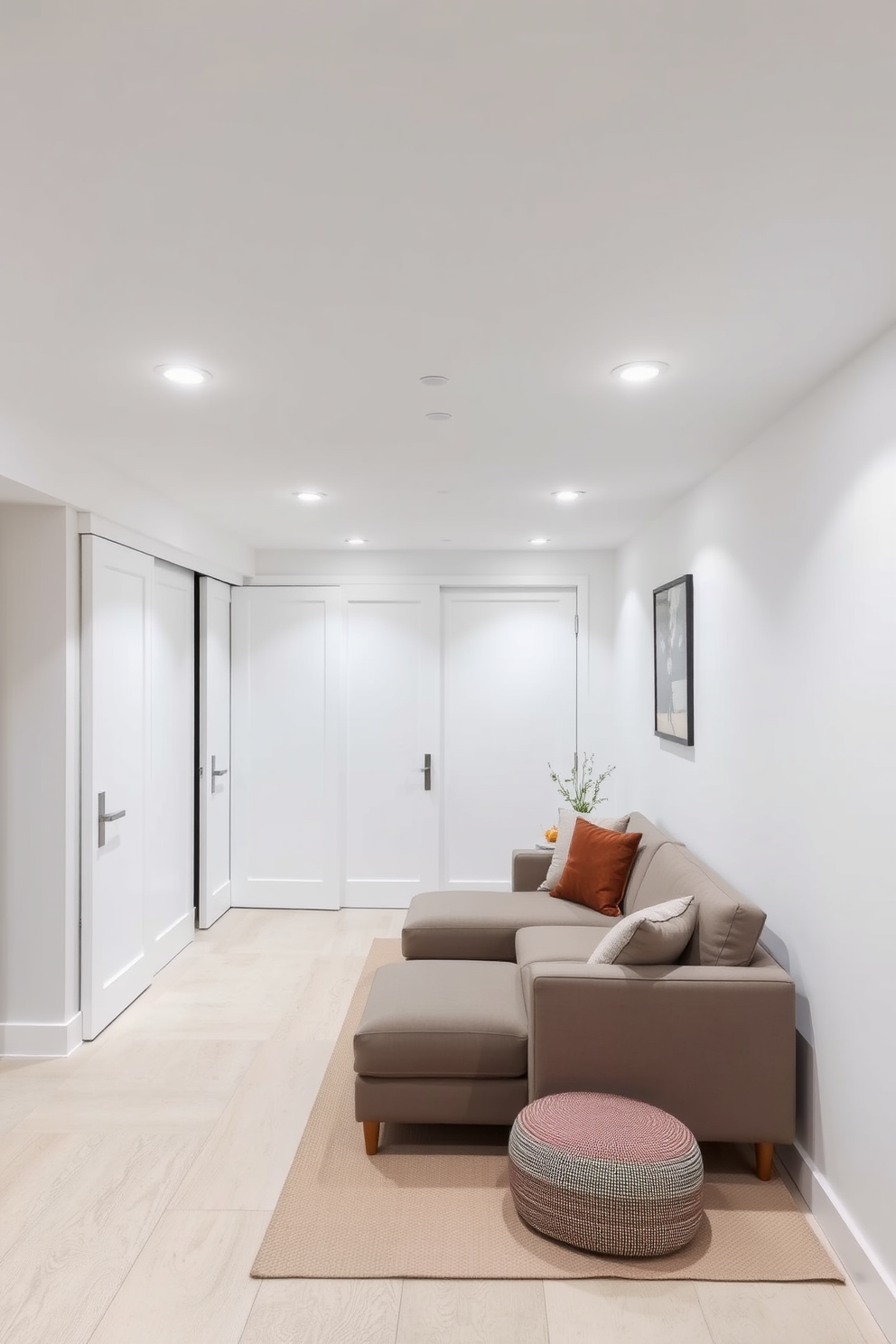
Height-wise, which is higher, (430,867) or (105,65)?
(105,65)

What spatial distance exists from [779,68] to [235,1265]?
2.79m

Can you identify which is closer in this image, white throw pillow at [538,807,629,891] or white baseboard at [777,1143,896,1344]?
white baseboard at [777,1143,896,1344]

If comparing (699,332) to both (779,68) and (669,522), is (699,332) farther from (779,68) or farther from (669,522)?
(669,522)

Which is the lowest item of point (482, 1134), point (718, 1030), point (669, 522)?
point (482, 1134)

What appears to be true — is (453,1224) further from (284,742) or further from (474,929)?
(284,742)

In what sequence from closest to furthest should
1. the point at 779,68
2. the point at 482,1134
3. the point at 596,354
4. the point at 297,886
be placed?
the point at 779,68
the point at 596,354
the point at 482,1134
the point at 297,886

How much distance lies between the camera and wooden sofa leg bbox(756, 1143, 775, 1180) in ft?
8.59

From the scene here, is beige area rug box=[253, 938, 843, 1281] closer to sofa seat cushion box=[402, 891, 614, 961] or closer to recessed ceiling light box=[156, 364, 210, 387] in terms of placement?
sofa seat cushion box=[402, 891, 614, 961]

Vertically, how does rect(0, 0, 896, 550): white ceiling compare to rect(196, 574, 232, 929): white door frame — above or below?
above

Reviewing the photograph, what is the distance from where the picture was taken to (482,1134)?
116 inches

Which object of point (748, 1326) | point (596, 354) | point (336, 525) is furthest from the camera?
point (336, 525)

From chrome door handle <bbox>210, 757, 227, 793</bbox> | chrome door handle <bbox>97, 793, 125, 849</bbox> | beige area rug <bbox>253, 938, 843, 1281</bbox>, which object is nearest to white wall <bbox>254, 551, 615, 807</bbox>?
chrome door handle <bbox>210, 757, 227, 793</bbox>

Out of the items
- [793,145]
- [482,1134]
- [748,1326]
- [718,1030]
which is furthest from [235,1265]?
[793,145]

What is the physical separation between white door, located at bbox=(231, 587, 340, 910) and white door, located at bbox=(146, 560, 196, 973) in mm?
612
